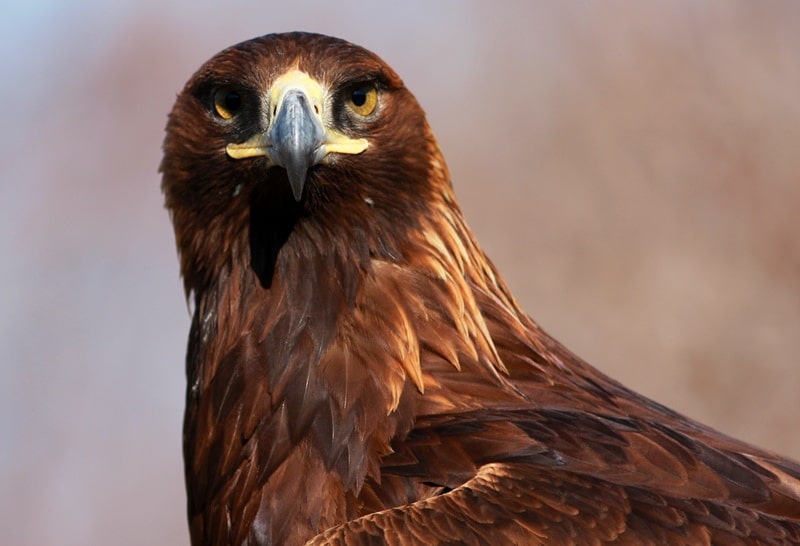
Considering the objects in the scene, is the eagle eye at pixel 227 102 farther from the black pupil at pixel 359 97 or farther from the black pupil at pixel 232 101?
the black pupil at pixel 359 97

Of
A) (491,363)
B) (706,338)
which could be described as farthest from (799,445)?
(491,363)

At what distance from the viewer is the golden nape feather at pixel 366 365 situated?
3.50m

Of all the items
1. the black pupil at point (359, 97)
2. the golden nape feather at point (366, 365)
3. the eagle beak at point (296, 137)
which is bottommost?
the golden nape feather at point (366, 365)

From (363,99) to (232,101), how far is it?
39 cm

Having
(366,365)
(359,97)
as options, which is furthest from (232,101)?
(366,365)

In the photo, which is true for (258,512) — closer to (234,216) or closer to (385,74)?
(234,216)

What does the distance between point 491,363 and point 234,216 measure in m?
0.88

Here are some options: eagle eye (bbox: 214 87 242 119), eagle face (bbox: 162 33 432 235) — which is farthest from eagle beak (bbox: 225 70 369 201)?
eagle eye (bbox: 214 87 242 119)

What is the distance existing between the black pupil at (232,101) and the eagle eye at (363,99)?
12.7 inches

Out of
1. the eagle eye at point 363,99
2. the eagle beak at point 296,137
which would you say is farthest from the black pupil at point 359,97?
the eagle beak at point 296,137

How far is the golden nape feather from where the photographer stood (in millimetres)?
3498

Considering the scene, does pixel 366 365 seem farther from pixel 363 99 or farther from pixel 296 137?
pixel 363 99

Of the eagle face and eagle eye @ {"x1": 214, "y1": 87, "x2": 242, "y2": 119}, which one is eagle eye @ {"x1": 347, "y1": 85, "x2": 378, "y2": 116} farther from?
eagle eye @ {"x1": 214, "y1": 87, "x2": 242, "y2": 119}

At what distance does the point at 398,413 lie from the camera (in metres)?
3.75
